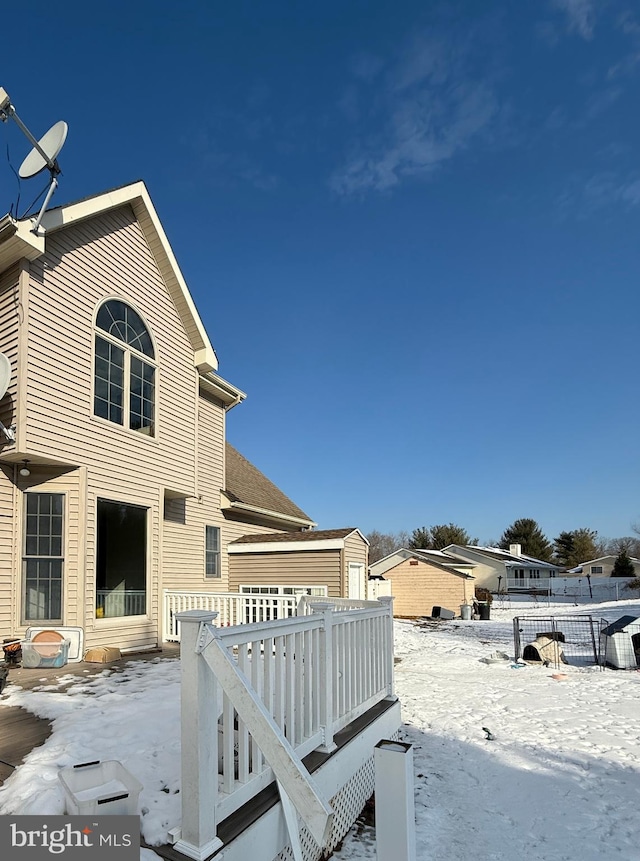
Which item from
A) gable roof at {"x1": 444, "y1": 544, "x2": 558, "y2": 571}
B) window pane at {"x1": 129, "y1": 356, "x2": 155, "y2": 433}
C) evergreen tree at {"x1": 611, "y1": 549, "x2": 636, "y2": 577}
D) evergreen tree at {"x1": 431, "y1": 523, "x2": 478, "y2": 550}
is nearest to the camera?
window pane at {"x1": 129, "y1": 356, "x2": 155, "y2": 433}

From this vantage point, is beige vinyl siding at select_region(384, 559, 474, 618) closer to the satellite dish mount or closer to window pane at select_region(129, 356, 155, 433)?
window pane at select_region(129, 356, 155, 433)

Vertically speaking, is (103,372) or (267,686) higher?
(103,372)

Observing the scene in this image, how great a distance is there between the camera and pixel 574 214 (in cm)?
1334

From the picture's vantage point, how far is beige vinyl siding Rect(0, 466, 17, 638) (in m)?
7.30

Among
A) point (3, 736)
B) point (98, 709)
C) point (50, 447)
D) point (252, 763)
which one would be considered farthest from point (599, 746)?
point (50, 447)

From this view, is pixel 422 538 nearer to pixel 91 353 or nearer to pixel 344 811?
pixel 91 353

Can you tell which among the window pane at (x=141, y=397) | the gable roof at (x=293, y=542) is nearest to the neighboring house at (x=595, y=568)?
the gable roof at (x=293, y=542)

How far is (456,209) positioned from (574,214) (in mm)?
2870

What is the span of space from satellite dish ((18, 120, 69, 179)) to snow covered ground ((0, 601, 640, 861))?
6773mm

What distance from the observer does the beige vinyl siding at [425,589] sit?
2583cm

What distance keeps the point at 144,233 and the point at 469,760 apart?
31.2 ft

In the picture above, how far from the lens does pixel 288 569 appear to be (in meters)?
12.9

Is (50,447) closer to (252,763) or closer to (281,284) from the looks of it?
(252,763)

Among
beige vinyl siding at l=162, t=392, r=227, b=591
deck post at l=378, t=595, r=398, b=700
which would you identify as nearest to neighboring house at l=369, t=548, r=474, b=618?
beige vinyl siding at l=162, t=392, r=227, b=591
